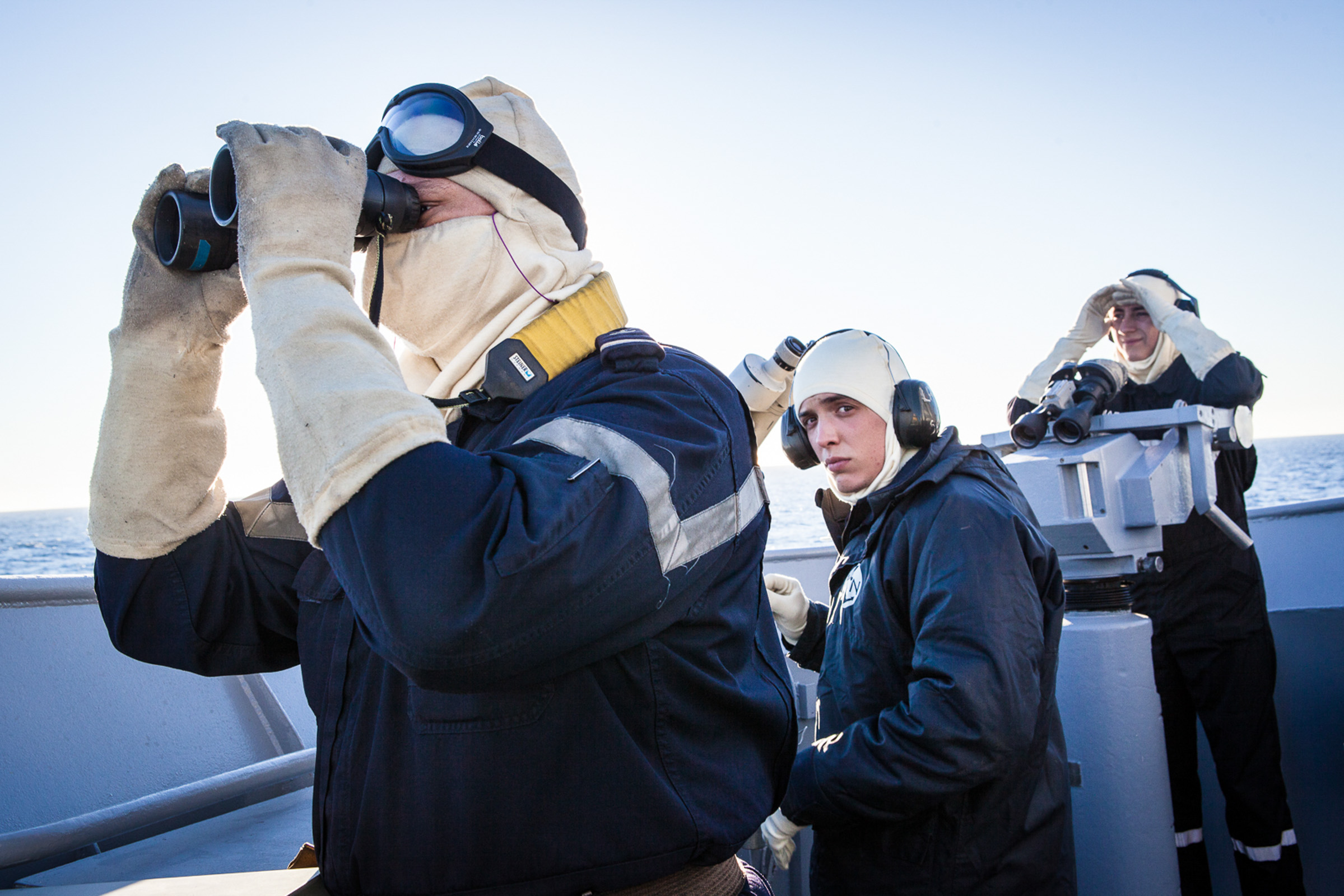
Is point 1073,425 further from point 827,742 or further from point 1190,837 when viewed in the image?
point 1190,837

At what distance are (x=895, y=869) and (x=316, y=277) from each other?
1.50m

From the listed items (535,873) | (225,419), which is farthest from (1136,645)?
(225,419)

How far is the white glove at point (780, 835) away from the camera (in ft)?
6.61

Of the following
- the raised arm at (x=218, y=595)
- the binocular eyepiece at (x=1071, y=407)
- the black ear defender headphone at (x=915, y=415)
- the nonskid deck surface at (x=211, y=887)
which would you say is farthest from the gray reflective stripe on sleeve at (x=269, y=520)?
the binocular eyepiece at (x=1071, y=407)

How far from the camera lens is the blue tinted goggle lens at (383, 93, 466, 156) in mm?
1128

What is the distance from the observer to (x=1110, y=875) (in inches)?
88.4

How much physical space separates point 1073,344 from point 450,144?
3.51 metres

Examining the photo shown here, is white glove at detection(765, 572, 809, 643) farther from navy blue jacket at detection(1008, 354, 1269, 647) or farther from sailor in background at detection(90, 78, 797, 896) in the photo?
navy blue jacket at detection(1008, 354, 1269, 647)

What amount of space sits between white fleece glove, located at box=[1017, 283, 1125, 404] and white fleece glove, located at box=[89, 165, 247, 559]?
11.3 ft

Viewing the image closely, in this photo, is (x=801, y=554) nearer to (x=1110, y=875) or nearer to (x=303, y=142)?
(x=1110, y=875)

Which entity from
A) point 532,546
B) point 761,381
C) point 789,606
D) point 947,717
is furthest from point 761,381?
point 532,546

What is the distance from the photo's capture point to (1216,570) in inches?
126

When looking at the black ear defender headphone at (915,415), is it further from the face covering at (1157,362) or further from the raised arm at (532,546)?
the face covering at (1157,362)

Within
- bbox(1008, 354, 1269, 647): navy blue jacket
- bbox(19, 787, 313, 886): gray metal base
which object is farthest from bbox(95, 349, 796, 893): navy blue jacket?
bbox(1008, 354, 1269, 647): navy blue jacket
